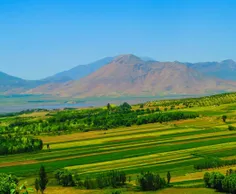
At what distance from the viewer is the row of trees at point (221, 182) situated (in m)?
49.9

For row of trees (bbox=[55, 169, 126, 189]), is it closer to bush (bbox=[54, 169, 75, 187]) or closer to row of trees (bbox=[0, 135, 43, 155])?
bush (bbox=[54, 169, 75, 187])

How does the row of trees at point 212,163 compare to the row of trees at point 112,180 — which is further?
the row of trees at point 212,163

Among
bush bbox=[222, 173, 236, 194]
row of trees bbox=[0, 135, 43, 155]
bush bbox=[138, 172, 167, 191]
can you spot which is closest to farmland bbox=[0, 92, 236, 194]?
bush bbox=[138, 172, 167, 191]

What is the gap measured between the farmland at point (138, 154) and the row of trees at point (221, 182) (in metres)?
1.24

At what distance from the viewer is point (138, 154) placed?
80.1 m

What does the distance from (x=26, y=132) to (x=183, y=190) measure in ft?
293

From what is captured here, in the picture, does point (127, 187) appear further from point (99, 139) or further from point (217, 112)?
point (217, 112)

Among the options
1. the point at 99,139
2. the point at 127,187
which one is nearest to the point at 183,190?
the point at 127,187

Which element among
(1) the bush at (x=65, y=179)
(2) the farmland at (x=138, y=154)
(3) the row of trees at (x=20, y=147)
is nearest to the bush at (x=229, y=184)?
(2) the farmland at (x=138, y=154)

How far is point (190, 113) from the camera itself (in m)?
144

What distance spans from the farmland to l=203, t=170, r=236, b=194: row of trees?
4.06ft

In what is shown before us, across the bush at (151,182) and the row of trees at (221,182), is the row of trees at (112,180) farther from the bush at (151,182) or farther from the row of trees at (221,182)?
the row of trees at (221,182)

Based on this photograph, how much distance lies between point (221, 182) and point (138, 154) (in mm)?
29928

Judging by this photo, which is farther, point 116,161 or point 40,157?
point 40,157
